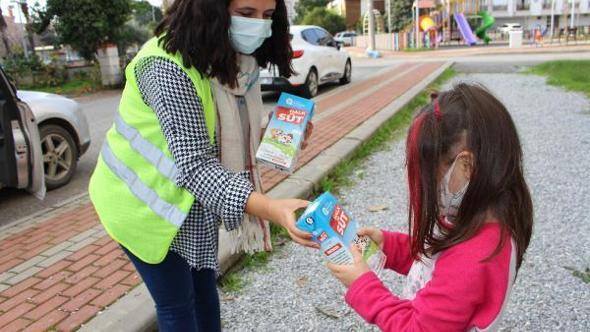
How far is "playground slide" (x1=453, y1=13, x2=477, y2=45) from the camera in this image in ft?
122

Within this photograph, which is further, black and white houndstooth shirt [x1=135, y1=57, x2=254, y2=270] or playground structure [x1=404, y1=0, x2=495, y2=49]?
playground structure [x1=404, y1=0, x2=495, y2=49]

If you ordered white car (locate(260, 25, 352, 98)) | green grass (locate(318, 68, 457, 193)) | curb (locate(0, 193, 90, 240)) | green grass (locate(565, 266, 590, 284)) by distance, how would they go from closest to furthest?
green grass (locate(565, 266, 590, 284)) → curb (locate(0, 193, 90, 240)) → green grass (locate(318, 68, 457, 193)) → white car (locate(260, 25, 352, 98))

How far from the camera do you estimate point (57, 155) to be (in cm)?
552

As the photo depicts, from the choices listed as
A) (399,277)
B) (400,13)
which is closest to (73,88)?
(399,277)

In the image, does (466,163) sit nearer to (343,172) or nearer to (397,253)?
(397,253)

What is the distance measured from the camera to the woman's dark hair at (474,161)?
4.50 feet

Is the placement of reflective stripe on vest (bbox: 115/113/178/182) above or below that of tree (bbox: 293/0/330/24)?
below

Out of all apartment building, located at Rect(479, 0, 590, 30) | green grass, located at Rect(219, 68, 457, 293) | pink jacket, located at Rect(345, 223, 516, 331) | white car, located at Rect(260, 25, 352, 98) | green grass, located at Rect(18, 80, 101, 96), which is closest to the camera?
pink jacket, located at Rect(345, 223, 516, 331)

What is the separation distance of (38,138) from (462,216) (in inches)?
151

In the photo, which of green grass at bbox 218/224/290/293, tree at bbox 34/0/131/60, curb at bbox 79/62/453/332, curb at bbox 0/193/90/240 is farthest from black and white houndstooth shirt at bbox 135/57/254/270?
tree at bbox 34/0/131/60

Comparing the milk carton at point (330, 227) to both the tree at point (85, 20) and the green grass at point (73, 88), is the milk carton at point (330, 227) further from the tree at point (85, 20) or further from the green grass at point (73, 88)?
the tree at point (85, 20)

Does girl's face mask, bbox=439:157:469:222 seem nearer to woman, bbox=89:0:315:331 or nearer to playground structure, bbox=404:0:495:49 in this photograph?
woman, bbox=89:0:315:331

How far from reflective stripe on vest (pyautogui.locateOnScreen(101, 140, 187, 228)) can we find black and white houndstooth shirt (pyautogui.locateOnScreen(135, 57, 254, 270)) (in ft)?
0.32

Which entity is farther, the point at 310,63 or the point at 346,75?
the point at 346,75
